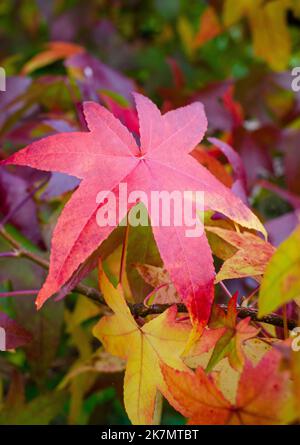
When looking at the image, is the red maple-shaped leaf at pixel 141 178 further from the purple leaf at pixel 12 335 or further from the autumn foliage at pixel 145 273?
the purple leaf at pixel 12 335

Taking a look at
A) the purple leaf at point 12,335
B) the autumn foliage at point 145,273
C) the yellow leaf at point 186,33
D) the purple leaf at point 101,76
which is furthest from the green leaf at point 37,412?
the yellow leaf at point 186,33

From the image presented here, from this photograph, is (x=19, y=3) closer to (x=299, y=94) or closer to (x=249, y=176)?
(x=299, y=94)

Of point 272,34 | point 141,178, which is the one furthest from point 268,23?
point 141,178

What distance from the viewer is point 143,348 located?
54cm

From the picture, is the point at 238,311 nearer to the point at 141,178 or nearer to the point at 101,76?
the point at 141,178

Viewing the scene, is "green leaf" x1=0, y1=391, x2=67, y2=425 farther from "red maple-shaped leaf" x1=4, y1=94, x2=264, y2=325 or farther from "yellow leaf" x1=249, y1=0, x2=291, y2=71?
"yellow leaf" x1=249, y1=0, x2=291, y2=71

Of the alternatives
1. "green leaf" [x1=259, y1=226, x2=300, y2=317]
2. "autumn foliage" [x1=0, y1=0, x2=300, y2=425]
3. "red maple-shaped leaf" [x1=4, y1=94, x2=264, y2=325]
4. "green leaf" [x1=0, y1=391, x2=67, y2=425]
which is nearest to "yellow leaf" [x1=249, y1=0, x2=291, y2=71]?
"autumn foliage" [x1=0, y1=0, x2=300, y2=425]

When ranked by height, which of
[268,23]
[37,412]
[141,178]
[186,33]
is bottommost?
[37,412]

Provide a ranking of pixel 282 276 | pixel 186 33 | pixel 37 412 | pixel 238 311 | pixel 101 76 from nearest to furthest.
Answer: pixel 282 276 < pixel 238 311 < pixel 37 412 < pixel 101 76 < pixel 186 33

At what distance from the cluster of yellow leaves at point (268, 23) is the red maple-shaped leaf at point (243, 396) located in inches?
35.7

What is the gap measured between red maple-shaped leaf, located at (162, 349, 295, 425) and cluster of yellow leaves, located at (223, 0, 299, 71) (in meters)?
0.91

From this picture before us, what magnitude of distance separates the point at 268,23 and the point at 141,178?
0.80 metres

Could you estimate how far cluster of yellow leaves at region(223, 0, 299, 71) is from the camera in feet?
3.93

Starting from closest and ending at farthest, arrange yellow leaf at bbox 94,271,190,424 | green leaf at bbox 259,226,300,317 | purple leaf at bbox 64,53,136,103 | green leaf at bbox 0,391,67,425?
1. green leaf at bbox 259,226,300,317
2. yellow leaf at bbox 94,271,190,424
3. green leaf at bbox 0,391,67,425
4. purple leaf at bbox 64,53,136,103
